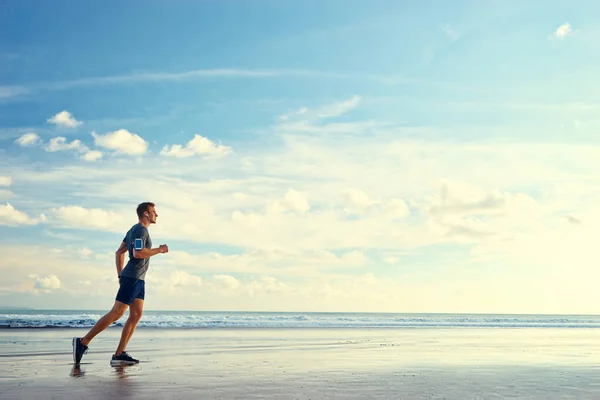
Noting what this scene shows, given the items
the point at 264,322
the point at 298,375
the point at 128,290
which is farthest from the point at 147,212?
the point at 264,322

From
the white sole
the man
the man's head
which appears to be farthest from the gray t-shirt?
the white sole

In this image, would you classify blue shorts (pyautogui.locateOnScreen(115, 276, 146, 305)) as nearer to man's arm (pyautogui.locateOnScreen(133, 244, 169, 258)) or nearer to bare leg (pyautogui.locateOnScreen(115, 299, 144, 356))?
bare leg (pyautogui.locateOnScreen(115, 299, 144, 356))

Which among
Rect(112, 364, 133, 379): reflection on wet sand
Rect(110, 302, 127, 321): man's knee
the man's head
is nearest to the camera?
Rect(112, 364, 133, 379): reflection on wet sand

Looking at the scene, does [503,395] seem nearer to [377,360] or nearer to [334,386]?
[334,386]

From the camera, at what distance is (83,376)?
6.91 meters

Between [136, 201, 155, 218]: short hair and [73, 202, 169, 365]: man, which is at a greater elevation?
[136, 201, 155, 218]: short hair

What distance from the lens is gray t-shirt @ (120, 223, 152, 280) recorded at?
816 centimetres

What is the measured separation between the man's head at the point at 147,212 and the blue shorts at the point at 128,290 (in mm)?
856

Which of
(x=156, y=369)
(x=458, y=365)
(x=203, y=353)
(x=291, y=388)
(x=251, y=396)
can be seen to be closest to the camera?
(x=251, y=396)

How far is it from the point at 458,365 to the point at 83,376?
5.17 meters

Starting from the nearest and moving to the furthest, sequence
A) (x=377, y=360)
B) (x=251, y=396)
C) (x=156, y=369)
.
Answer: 1. (x=251, y=396)
2. (x=156, y=369)
3. (x=377, y=360)

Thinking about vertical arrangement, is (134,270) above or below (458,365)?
above

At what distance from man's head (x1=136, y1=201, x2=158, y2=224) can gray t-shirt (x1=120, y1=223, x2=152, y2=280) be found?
0.59ft

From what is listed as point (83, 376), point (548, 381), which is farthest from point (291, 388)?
point (548, 381)
